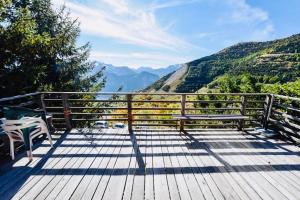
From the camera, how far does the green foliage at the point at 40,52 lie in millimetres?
7535

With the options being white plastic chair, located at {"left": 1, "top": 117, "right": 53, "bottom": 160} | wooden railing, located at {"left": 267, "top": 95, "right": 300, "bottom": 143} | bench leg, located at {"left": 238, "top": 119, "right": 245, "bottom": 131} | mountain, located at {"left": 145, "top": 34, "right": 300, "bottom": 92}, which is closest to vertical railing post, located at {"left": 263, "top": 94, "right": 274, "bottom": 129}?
wooden railing, located at {"left": 267, "top": 95, "right": 300, "bottom": 143}

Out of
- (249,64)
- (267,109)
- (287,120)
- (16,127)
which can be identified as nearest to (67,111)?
(16,127)

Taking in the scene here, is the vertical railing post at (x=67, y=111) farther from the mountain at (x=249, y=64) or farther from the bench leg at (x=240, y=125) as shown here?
the mountain at (x=249, y=64)

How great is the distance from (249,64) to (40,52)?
81.6 metres

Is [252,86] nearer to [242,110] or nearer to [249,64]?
[242,110]

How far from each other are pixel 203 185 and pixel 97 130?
348cm

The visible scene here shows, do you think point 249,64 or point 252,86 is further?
point 249,64

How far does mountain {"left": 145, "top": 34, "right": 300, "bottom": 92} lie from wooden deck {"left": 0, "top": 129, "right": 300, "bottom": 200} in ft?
167

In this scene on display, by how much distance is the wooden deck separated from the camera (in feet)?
9.79

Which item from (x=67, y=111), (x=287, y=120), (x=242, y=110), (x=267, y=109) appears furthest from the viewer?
(x=267, y=109)

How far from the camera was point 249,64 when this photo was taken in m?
79.4

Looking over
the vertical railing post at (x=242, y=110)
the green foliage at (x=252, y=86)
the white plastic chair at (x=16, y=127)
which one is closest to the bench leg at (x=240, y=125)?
the vertical railing post at (x=242, y=110)

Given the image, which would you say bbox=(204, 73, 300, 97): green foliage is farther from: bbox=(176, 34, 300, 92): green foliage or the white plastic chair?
bbox=(176, 34, 300, 92): green foliage

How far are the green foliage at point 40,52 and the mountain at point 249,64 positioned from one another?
47.4 metres
